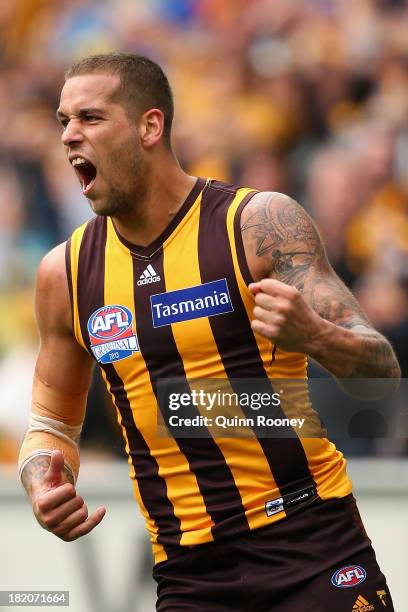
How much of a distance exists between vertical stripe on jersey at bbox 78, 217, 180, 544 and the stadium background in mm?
2864

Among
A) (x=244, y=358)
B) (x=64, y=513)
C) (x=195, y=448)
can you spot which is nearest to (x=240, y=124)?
(x=244, y=358)

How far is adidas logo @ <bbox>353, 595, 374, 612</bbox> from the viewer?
10.8 feet

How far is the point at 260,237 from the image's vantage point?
133 inches

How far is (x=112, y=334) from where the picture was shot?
11.7 ft

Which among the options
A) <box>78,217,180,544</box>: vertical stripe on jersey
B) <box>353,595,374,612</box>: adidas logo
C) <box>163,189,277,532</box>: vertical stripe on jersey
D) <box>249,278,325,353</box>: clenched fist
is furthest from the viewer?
<box>78,217,180,544</box>: vertical stripe on jersey

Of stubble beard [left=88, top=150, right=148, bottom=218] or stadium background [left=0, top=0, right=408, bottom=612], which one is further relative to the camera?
stadium background [left=0, top=0, right=408, bottom=612]

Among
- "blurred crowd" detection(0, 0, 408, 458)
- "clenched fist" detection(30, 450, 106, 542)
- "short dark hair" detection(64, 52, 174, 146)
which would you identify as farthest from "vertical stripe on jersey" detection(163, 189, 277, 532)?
"blurred crowd" detection(0, 0, 408, 458)

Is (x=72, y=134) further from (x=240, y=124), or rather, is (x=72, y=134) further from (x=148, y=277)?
(x=240, y=124)

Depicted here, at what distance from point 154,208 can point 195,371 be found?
59cm

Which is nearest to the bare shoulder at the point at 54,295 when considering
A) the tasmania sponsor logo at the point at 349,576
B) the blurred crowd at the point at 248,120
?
the tasmania sponsor logo at the point at 349,576

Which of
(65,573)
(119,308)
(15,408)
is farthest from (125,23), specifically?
(119,308)

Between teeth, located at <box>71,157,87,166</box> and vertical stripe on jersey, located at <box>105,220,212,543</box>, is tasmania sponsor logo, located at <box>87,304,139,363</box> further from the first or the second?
teeth, located at <box>71,157,87,166</box>

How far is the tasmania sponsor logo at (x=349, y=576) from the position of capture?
3.30 m

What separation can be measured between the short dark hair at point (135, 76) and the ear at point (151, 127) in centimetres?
Result: 2
